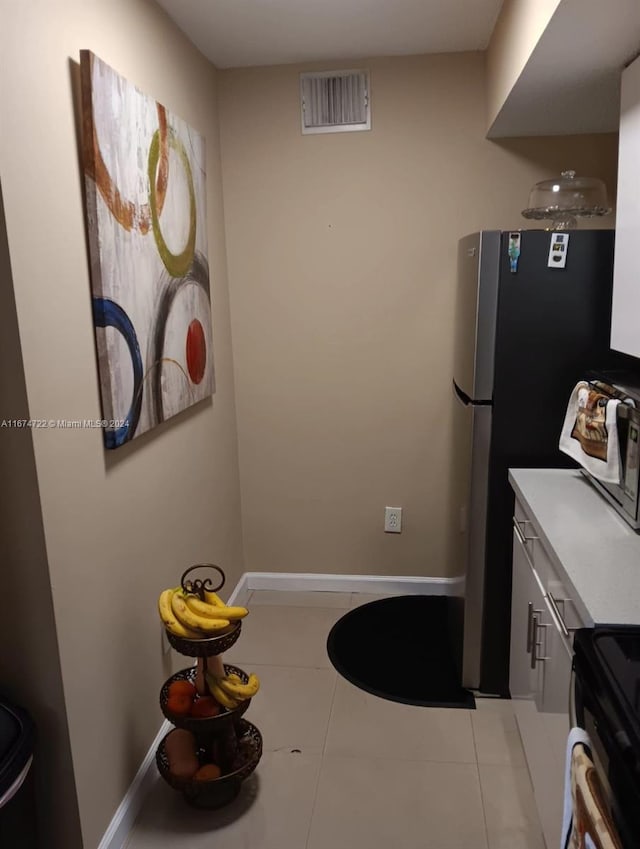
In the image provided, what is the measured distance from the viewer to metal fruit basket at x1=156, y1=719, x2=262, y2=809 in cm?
→ 185

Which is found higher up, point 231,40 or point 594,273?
point 231,40

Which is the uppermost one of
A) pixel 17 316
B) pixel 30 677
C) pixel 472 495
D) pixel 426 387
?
pixel 17 316

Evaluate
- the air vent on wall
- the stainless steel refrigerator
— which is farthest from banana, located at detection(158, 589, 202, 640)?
the air vent on wall

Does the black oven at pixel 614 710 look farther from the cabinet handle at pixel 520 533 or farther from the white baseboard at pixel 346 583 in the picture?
the white baseboard at pixel 346 583

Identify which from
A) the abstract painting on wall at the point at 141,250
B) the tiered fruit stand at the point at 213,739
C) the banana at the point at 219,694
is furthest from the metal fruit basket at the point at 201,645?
the abstract painting on wall at the point at 141,250

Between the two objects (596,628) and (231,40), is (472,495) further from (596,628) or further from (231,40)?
(231,40)

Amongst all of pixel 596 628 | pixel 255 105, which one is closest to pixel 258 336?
pixel 255 105

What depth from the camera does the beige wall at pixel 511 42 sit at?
5.51 ft

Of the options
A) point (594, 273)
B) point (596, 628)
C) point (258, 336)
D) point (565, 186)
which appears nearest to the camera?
point (596, 628)

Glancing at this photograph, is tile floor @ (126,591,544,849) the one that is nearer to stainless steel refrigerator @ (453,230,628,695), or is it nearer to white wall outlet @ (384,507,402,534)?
stainless steel refrigerator @ (453,230,628,695)

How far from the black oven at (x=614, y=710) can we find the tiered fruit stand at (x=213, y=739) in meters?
0.99

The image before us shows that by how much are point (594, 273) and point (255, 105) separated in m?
1.66

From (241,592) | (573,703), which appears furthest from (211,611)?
(241,592)

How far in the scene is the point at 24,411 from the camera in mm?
1387
